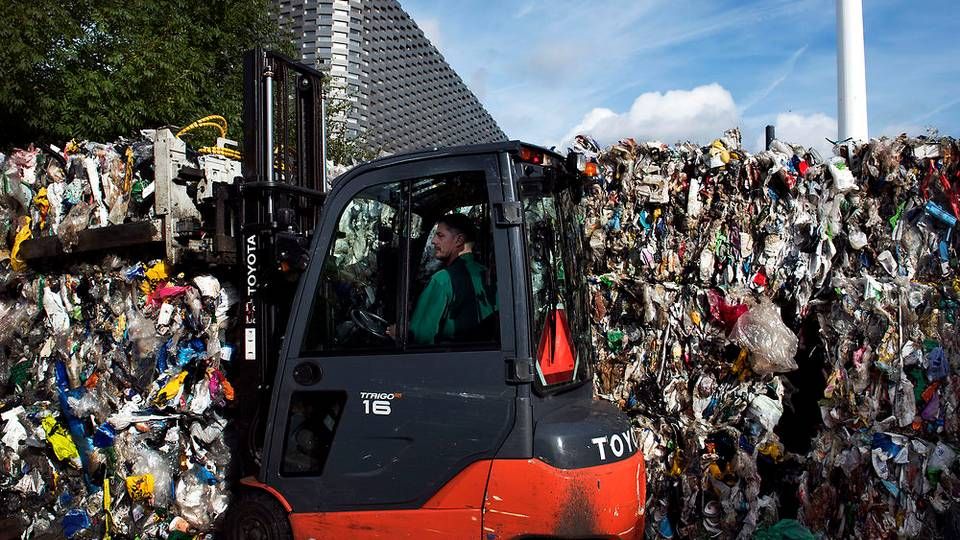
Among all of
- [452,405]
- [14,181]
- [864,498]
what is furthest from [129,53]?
[864,498]

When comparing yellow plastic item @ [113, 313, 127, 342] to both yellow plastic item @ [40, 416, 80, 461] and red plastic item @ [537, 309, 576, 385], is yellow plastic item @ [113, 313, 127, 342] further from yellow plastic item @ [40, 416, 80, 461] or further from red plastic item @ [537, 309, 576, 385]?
red plastic item @ [537, 309, 576, 385]

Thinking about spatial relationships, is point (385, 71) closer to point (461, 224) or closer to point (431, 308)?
point (461, 224)

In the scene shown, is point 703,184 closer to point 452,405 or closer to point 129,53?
point 452,405

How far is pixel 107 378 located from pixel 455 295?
2944mm

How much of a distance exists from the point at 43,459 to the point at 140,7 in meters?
5.38

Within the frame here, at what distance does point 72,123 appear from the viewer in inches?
316

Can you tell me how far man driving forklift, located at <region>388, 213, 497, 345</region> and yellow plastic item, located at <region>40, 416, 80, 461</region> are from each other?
2.85 metres

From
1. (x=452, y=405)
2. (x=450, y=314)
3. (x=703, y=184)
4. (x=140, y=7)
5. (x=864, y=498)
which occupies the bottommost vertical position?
(x=864, y=498)

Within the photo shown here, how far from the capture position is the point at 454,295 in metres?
3.17

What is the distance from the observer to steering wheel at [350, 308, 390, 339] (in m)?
3.22

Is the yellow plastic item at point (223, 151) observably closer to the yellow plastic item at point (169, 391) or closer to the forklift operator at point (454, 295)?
the yellow plastic item at point (169, 391)

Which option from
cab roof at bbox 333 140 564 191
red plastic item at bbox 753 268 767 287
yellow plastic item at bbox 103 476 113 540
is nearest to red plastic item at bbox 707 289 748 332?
red plastic item at bbox 753 268 767 287

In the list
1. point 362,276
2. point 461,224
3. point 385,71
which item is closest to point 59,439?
point 362,276

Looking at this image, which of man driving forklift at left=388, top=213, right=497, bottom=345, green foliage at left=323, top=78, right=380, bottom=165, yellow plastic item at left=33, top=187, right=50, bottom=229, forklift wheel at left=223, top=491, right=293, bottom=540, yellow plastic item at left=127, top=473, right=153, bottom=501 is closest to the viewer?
man driving forklift at left=388, top=213, right=497, bottom=345
